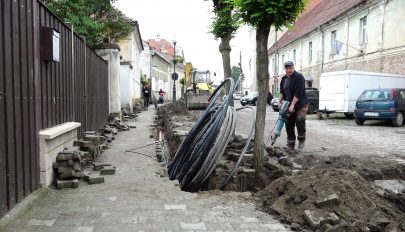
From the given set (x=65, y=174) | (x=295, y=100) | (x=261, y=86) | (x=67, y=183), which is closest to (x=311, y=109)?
(x=295, y=100)

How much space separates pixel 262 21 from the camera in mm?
6488

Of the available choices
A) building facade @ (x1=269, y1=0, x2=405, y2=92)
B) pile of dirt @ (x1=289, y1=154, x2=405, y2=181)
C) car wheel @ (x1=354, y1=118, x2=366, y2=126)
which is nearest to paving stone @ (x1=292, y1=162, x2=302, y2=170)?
pile of dirt @ (x1=289, y1=154, x2=405, y2=181)

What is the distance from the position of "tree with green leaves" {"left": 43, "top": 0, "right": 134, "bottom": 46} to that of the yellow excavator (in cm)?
870

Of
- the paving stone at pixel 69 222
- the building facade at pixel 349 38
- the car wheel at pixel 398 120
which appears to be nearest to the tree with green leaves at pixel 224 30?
the paving stone at pixel 69 222

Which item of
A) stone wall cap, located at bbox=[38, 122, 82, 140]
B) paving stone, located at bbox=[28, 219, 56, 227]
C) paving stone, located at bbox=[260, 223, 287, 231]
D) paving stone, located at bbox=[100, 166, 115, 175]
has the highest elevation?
stone wall cap, located at bbox=[38, 122, 82, 140]

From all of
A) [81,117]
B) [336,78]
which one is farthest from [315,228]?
[336,78]

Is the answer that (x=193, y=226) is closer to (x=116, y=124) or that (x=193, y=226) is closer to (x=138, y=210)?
(x=138, y=210)

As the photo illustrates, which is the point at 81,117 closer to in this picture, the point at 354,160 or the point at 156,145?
the point at 156,145

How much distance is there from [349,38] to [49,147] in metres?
27.5

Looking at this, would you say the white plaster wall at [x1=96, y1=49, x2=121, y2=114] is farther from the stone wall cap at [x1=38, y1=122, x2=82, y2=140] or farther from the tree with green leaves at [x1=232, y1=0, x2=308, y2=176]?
the tree with green leaves at [x1=232, y1=0, x2=308, y2=176]

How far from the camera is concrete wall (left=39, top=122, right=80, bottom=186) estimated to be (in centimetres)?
544

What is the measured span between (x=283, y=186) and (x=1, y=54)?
3580mm

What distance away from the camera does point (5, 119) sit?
14.0ft

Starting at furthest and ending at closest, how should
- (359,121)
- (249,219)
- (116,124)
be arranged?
(359,121) < (116,124) < (249,219)
